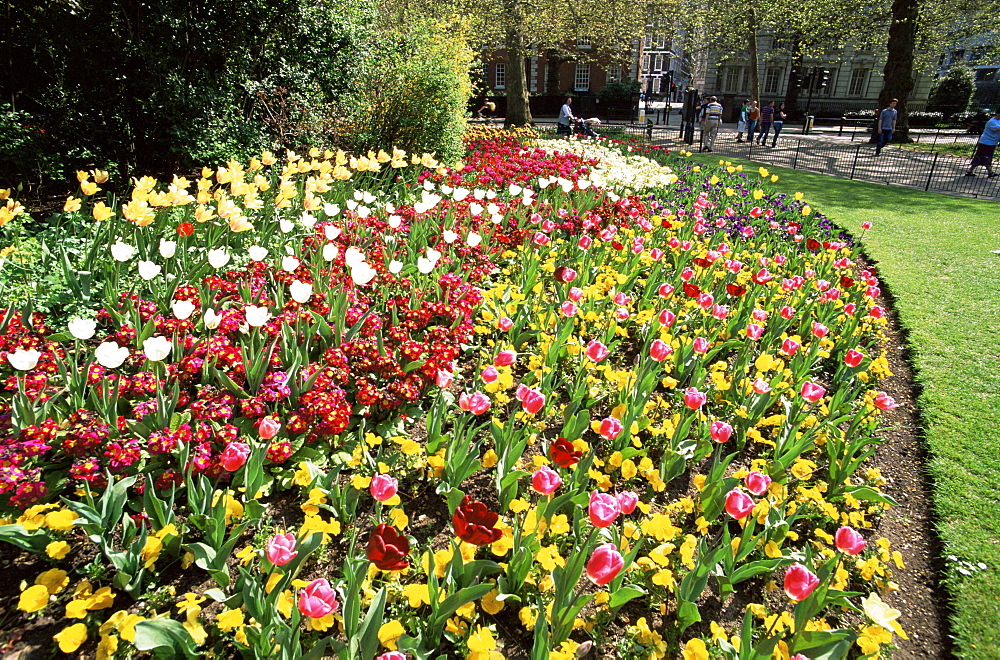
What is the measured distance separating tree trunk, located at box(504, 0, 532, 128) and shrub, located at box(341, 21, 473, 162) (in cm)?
894

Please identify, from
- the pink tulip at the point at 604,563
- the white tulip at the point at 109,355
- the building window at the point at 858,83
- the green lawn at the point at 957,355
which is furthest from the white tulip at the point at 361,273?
the building window at the point at 858,83

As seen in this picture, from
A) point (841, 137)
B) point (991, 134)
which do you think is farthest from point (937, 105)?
point (991, 134)

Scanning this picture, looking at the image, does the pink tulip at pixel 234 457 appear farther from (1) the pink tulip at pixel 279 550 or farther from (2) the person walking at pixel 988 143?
(2) the person walking at pixel 988 143

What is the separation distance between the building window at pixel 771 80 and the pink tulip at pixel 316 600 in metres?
51.3

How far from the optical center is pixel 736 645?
6.53 ft

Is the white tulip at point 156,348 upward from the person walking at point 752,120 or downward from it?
downward

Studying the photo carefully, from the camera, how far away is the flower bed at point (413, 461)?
6.38 feet

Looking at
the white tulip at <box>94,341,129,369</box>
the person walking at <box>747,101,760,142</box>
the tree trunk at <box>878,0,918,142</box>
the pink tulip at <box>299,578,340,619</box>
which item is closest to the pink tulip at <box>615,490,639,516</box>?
the pink tulip at <box>299,578,340,619</box>

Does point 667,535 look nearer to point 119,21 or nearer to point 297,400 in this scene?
point 297,400

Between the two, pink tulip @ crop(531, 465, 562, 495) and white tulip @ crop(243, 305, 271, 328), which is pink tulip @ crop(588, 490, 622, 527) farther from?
white tulip @ crop(243, 305, 271, 328)

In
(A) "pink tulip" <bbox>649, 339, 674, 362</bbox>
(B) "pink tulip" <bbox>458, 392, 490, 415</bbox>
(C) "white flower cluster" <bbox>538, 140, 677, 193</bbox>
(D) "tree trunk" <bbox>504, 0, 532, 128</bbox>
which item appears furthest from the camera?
(D) "tree trunk" <bbox>504, 0, 532, 128</bbox>

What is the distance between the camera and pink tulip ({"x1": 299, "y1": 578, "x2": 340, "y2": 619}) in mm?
1491

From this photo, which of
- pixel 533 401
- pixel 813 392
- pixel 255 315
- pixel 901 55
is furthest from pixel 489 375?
pixel 901 55

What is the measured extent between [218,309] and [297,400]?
95cm
